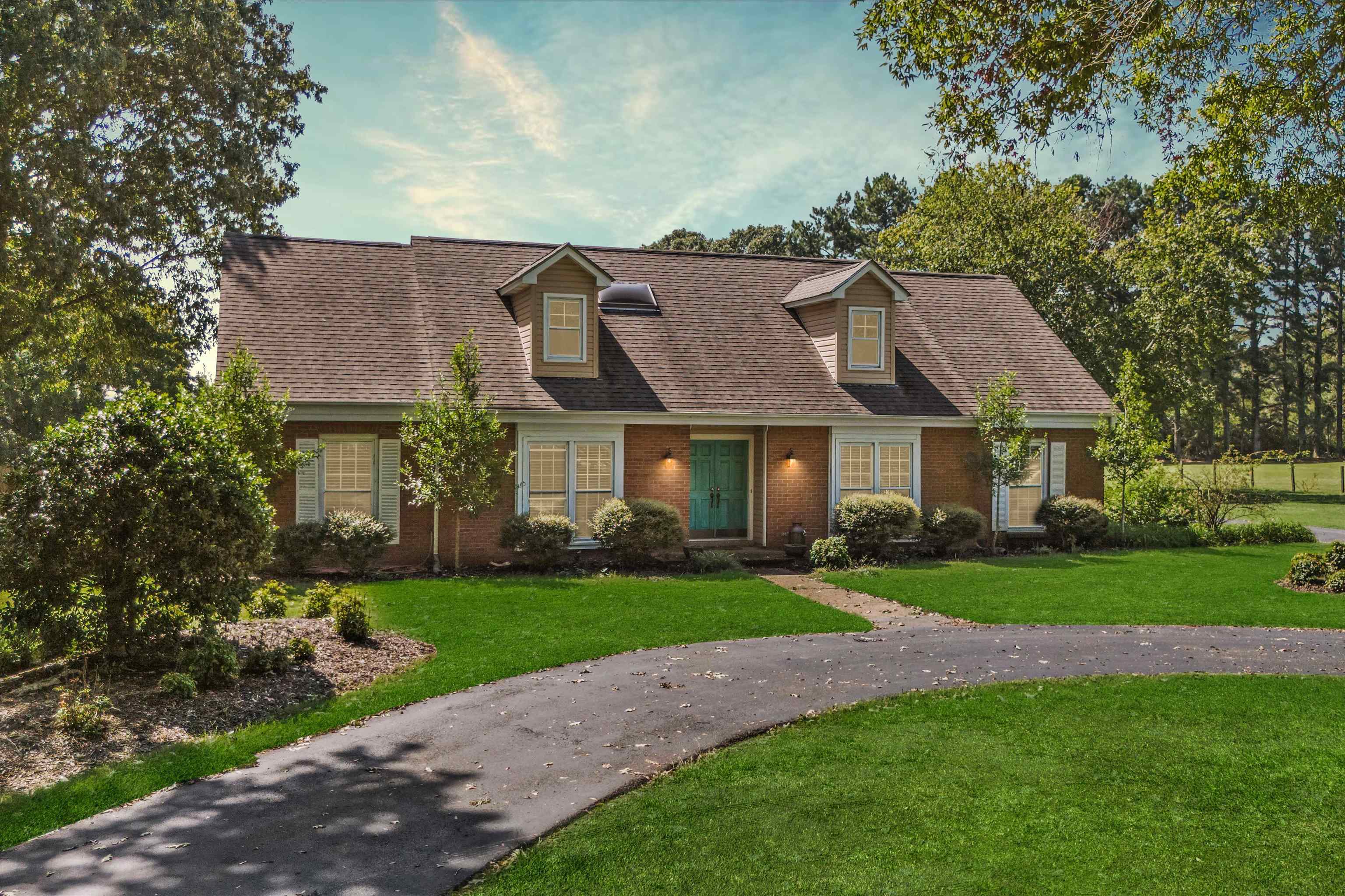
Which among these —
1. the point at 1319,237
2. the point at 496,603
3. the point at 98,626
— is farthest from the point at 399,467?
the point at 1319,237

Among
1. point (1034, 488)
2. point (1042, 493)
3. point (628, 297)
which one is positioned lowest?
point (1042, 493)

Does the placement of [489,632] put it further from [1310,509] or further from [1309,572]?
[1310,509]

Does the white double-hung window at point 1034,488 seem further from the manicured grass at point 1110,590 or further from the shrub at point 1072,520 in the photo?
the manicured grass at point 1110,590

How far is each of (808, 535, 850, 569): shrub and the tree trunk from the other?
7154 millimetres

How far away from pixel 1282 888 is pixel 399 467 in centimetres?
1621

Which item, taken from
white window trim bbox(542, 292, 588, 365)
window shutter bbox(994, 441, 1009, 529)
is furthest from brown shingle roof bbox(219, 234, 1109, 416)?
window shutter bbox(994, 441, 1009, 529)

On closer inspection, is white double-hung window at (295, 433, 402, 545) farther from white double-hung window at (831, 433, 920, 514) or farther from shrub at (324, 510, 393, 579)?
white double-hung window at (831, 433, 920, 514)

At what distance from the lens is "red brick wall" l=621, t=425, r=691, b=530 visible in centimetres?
2066

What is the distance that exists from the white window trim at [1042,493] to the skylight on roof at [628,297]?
926cm

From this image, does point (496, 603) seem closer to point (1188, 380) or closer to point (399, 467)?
point (399, 467)

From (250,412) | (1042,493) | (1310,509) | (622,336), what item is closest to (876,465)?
(1042,493)

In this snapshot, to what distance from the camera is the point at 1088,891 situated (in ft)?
19.0

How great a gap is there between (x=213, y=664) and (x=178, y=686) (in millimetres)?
479

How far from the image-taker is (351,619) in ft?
38.8
